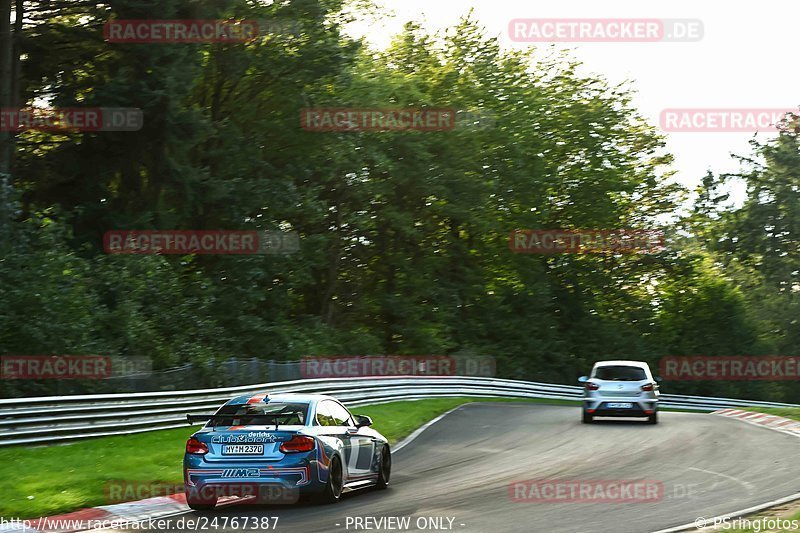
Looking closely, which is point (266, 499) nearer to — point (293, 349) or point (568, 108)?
point (293, 349)

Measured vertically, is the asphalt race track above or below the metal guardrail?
below

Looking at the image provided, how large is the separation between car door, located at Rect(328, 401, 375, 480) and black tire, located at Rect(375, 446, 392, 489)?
307mm

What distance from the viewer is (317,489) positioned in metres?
12.3

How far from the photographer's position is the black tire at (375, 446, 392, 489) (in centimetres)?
1438

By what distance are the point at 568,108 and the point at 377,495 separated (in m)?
44.3

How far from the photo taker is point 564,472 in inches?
627

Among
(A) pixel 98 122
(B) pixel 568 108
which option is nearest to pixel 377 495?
(A) pixel 98 122

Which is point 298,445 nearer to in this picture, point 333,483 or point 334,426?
point 333,483

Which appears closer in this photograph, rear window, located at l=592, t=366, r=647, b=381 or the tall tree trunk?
rear window, located at l=592, t=366, r=647, b=381

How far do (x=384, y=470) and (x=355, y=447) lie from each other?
3.62 feet

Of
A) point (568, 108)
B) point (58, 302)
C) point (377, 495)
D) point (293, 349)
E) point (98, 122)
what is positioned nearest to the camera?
point (377, 495)

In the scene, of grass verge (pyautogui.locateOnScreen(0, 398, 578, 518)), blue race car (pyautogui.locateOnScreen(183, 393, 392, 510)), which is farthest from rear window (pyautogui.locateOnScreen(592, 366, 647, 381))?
blue race car (pyautogui.locateOnScreen(183, 393, 392, 510))

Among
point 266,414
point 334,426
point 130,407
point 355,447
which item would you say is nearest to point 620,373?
point 130,407

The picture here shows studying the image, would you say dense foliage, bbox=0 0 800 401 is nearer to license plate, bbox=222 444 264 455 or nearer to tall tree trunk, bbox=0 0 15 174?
tall tree trunk, bbox=0 0 15 174
